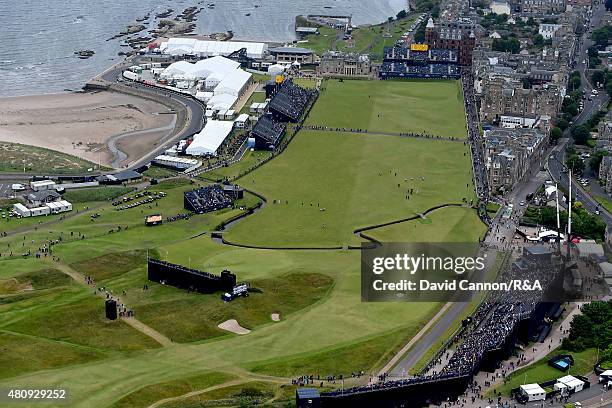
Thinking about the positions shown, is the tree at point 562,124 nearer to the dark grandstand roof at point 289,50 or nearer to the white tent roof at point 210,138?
the white tent roof at point 210,138

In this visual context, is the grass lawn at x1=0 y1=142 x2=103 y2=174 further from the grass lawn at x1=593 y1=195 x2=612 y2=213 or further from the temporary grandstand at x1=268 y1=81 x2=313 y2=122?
the grass lawn at x1=593 y1=195 x2=612 y2=213

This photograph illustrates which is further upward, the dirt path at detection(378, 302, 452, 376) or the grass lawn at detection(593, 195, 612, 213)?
the dirt path at detection(378, 302, 452, 376)

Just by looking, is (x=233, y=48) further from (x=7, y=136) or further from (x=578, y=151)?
(x=578, y=151)

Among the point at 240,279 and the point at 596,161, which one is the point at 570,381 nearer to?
the point at 240,279

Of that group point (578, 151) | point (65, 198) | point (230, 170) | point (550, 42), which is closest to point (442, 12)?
point (550, 42)

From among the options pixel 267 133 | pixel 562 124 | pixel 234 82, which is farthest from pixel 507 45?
pixel 267 133

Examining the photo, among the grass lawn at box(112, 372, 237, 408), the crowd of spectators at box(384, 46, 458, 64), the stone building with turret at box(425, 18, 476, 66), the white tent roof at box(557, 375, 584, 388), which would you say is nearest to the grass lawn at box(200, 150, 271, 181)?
the grass lawn at box(112, 372, 237, 408)
